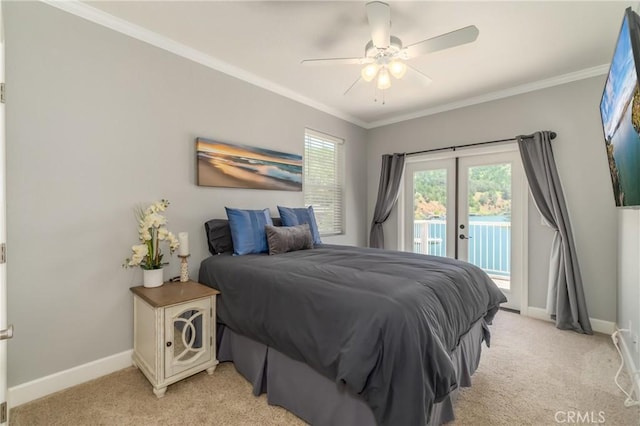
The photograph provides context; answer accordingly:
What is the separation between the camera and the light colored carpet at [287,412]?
168 cm

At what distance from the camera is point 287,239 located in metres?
2.69

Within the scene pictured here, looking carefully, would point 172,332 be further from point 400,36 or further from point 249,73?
point 400,36

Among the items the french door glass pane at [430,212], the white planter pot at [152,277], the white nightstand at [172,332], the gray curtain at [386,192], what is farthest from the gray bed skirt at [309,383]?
the gray curtain at [386,192]

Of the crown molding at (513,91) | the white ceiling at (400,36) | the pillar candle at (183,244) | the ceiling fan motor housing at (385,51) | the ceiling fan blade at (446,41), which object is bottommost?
the pillar candle at (183,244)

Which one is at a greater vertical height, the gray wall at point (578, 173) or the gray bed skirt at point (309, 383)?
the gray wall at point (578, 173)

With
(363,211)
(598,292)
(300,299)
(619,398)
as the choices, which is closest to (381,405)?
(300,299)

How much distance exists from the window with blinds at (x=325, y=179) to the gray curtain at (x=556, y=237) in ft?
7.58

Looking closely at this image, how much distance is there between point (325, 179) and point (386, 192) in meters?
1.01

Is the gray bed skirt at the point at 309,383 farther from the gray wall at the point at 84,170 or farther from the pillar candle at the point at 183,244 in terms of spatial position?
the gray wall at the point at 84,170

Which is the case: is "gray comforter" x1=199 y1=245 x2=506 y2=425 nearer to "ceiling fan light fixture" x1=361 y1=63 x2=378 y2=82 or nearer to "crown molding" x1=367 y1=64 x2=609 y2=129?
"ceiling fan light fixture" x1=361 y1=63 x2=378 y2=82

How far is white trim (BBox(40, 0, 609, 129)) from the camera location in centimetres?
210

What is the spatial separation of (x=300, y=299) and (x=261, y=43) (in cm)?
220

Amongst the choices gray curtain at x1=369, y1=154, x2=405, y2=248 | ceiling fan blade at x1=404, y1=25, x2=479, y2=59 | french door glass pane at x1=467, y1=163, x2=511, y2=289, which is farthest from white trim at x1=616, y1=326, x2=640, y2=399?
gray curtain at x1=369, y1=154, x2=405, y2=248

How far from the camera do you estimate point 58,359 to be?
6.41ft
